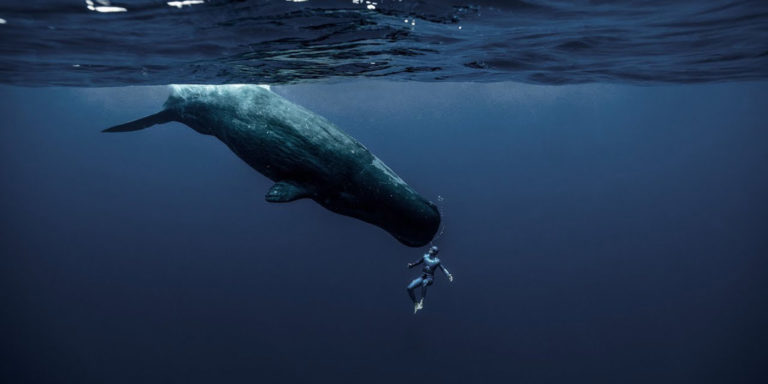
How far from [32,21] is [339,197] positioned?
7123mm

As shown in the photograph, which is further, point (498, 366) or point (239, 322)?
point (239, 322)

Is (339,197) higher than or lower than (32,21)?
lower

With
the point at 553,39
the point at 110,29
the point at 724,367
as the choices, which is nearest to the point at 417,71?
the point at 553,39

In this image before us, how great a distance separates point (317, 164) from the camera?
529 cm

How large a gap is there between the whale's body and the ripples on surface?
6.16ft

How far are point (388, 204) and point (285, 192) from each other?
1371 mm

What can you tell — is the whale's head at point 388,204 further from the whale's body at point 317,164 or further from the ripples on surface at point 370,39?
the ripples on surface at point 370,39

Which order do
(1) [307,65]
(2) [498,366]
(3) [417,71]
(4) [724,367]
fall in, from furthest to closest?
1. (4) [724,367]
2. (2) [498,366]
3. (3) [417,71]
4. (1) [307,65]

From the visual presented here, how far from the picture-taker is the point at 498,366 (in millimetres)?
26406

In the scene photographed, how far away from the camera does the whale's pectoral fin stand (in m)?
4.92

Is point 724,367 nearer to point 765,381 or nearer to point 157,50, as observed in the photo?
point 765,381

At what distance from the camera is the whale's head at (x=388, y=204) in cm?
491

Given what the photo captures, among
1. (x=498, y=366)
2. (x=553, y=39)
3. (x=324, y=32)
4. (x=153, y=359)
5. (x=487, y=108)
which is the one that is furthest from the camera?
(x=487, y=108)

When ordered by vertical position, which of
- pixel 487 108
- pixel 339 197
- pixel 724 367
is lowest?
pixel 724 367
